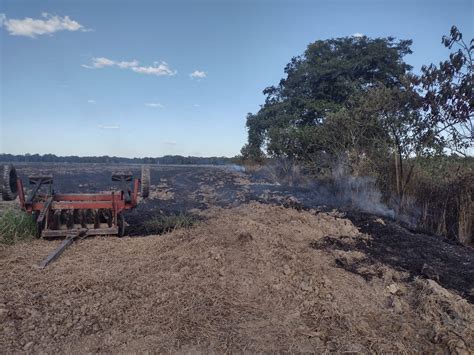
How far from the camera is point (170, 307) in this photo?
3354 mm

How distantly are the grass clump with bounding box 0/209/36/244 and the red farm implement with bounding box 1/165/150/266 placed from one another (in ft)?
0.48

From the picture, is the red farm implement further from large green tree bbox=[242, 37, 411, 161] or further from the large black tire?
large green tree bbox=[242, 37, 411, 161]

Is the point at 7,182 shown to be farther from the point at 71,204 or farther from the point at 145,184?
the point at 145,184

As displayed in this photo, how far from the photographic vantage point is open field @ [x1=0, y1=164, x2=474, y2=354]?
288 centimetres

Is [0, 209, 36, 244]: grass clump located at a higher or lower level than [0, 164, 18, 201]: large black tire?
lower

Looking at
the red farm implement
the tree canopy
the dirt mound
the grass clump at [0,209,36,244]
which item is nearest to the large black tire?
the red farm implement

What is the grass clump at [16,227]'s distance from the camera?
214 inches

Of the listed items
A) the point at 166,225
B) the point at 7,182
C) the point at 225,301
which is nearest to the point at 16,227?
the point at 7,182

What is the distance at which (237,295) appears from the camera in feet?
11.9

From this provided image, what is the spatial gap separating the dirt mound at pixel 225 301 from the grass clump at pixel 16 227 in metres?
0.45

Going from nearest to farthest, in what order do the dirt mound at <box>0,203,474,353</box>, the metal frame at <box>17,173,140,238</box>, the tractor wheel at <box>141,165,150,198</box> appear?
1. the dirt mound at <box>0,203,474,353</box>
2. the metal frame at <box>17,173,140,238</box>
3. the tractor wheel at <box>141,165,150,198</box>

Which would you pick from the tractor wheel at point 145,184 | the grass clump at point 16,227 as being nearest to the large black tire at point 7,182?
the grass clump at point 16,227

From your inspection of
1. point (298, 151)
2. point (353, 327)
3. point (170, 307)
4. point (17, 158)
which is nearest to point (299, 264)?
point (353, 327)

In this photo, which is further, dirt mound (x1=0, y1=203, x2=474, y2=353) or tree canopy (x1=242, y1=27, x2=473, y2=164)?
tree canopy (x1=242, y1=27, x2=473, y2=164)
